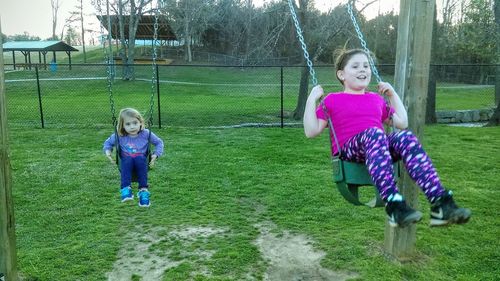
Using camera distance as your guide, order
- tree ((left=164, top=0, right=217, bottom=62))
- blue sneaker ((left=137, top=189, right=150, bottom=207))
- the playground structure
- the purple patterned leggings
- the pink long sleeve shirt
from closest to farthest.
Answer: the purple patterned leggings
the pink long sleeve shirt
the playground structure
blue sneaker ((left=137, top=189, right=150, bottom=207))
tree ((left=164, top=0, right=217, bottom=62))

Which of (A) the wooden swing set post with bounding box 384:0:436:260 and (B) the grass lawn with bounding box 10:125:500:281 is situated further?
(B) the grass lawn with bounding box 10:125:500:281

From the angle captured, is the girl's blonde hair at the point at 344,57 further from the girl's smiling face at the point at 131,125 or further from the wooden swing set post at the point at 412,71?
the girl's smiling face at the point at 131,125

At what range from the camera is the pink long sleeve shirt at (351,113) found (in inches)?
120

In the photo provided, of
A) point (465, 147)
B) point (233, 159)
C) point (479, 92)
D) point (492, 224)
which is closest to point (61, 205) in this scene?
point (233, 159)

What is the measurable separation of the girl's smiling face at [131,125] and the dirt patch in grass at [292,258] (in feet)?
5.12

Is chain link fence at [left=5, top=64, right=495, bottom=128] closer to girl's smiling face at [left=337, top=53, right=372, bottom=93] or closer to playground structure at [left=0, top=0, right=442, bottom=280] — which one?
playground structure at [left=0, top=0, right=442, bottom=280]

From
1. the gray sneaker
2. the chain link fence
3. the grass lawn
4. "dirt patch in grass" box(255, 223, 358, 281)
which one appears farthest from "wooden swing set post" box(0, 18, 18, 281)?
the chain link fence

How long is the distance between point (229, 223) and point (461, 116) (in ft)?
41.0

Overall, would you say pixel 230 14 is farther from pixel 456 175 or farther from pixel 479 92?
pixel 456 175

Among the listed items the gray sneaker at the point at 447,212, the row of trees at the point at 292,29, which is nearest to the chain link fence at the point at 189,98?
the row of trees at the point at 292,29

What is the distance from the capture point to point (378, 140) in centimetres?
279

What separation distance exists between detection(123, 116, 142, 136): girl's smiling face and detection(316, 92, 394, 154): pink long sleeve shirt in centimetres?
165

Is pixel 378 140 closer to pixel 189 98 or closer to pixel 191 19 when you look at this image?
pixel 189 98

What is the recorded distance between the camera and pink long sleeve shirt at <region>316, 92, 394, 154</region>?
10.00 feet
